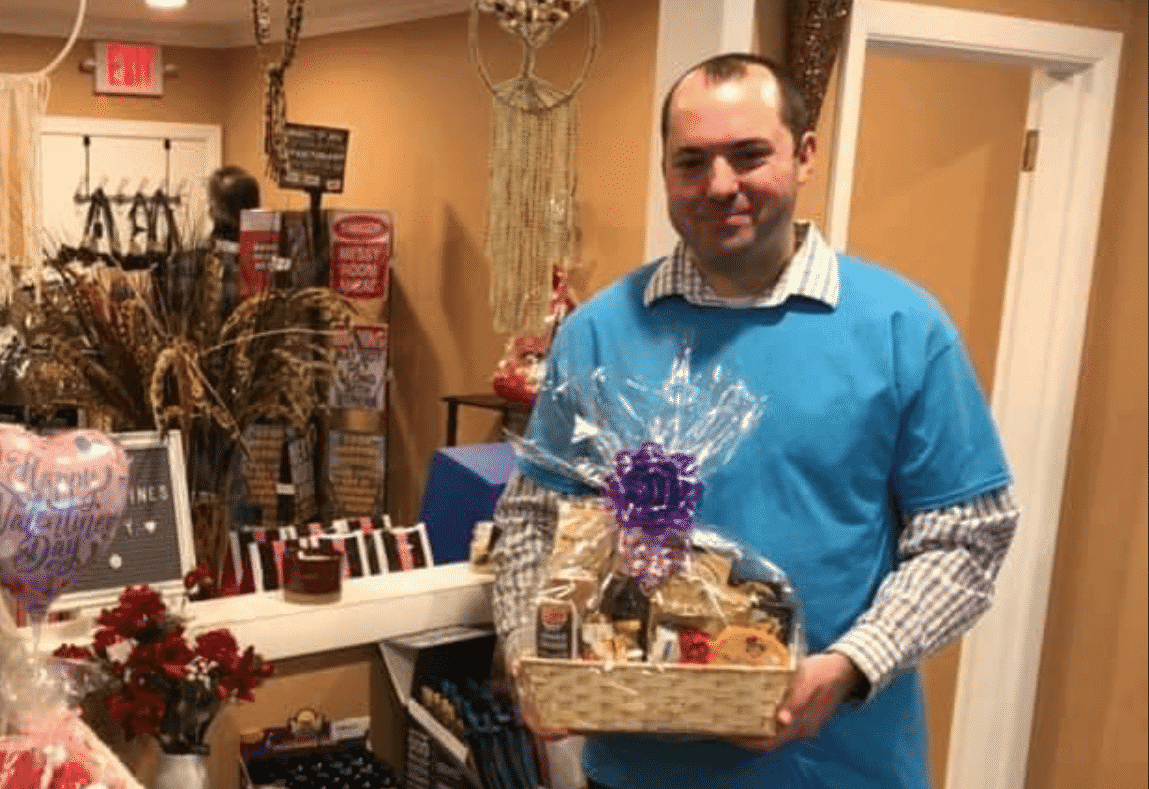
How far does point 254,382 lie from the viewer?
194 centimetres

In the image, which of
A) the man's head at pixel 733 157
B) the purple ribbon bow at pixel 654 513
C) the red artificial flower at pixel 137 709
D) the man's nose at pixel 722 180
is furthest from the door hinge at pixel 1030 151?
the red artificial flower at pixel 137 709

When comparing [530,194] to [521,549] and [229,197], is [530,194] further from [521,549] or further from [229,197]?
[521,549]

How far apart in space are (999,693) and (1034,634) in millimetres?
164

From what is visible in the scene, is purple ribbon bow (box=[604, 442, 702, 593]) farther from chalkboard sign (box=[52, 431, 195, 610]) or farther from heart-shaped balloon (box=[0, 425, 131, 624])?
chalkboard sign (box=[52, 431, 195, 610])

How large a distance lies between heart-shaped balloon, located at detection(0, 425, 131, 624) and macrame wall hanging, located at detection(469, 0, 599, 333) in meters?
2.19

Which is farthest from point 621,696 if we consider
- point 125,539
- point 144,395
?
point 144,395

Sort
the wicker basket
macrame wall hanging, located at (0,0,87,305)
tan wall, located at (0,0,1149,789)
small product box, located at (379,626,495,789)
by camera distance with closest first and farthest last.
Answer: the wicker basket → small product box, located at (379,626,495,789) → tan wall, located at (0,0,1149,789) → macrame wall hanging, located at (0,0,87,305)

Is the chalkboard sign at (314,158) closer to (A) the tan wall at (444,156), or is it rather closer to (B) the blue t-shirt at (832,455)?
(A) the tan wall at (444,156)

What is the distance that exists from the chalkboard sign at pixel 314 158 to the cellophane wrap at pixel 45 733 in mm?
3288

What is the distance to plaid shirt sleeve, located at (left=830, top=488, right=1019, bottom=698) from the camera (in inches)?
49.9

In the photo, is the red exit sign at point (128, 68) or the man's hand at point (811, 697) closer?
the man's hand at point (811, 697)

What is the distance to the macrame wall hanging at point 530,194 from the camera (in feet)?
11.6

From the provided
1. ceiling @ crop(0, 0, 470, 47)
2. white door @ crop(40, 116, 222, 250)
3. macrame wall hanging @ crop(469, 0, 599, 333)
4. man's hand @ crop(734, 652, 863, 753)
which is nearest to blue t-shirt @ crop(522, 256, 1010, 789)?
man's hand @ crop(734, 652, 863, 753)

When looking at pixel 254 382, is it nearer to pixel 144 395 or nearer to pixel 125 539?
pixel 144 395
